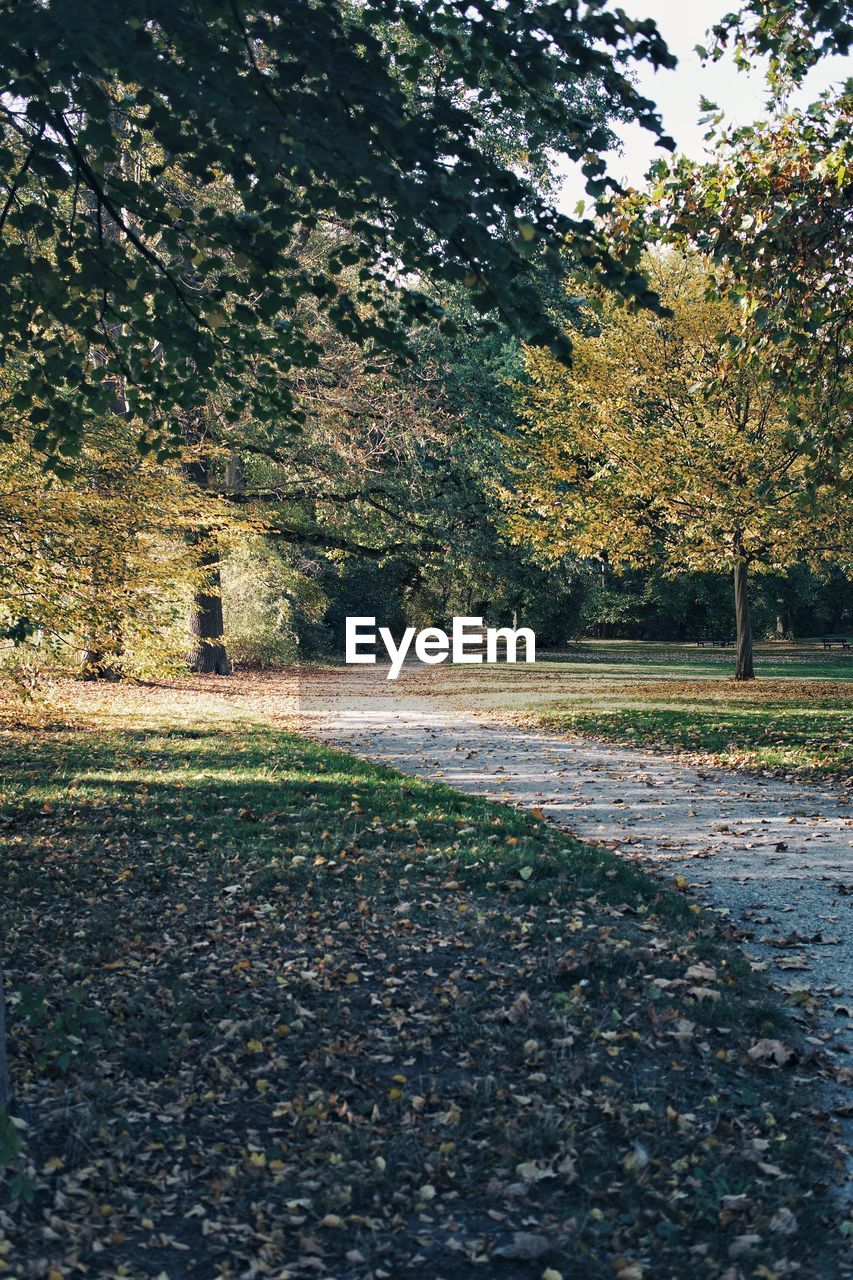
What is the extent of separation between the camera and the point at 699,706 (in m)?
18.3

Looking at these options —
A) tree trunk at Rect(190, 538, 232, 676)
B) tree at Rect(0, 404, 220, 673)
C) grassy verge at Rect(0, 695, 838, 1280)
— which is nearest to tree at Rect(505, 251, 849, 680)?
tree trunk at Rect(190, 538, 232, 676)

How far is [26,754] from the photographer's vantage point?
1220 centimetres

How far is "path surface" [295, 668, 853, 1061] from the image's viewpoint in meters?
6.03

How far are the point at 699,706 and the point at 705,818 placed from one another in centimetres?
919

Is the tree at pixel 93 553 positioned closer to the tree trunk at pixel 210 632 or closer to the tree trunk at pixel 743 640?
the tree trunk at pixel 210 632

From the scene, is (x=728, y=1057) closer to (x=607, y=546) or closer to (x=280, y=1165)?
(x=280, y=1165)

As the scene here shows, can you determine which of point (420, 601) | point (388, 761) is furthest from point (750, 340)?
point (420, 601)

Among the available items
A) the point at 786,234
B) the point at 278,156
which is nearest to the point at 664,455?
the point at 786,234

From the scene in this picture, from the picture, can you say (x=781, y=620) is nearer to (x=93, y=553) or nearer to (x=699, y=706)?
(x=699, y=706)

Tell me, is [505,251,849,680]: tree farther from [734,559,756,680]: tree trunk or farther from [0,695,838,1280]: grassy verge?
[0,695,838,1280]: grassy verge

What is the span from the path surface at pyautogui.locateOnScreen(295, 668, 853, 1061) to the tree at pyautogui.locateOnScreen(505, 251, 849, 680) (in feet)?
17.5

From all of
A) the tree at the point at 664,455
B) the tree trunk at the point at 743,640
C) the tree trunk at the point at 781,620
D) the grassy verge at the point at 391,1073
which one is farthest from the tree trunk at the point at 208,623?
the tree trunk at the point at 781,620

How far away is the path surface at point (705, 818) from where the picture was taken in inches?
237

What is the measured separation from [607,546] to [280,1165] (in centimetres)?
1715
